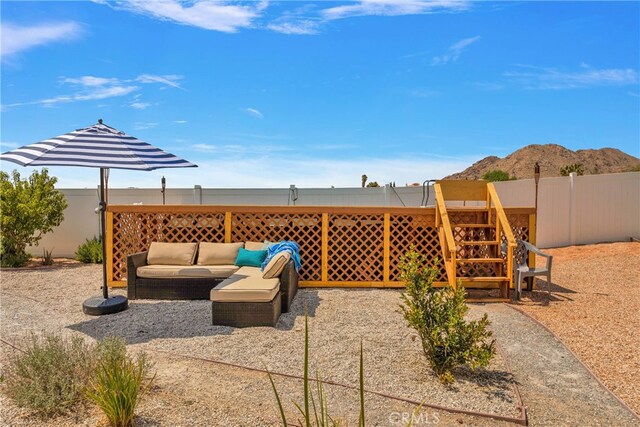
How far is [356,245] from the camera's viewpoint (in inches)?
306

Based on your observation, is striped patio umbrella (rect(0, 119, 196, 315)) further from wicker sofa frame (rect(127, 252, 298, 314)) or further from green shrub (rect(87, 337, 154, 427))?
green shrub (rect(87, 337, 154, 427))

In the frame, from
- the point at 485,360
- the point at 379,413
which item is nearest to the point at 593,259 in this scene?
the point at 485,360

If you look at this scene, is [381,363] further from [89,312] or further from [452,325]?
[89,312]

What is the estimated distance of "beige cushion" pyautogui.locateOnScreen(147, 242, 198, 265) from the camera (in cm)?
688

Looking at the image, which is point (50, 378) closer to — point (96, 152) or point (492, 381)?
point (96, 152)

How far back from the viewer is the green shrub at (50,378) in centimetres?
298

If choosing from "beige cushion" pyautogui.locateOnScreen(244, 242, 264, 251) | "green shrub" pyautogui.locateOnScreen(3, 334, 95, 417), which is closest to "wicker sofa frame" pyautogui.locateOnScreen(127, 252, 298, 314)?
"beige cushion" pyautogui.locateOnScreen(244, 242, 264, 251)

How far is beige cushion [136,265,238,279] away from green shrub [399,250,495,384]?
134 inches


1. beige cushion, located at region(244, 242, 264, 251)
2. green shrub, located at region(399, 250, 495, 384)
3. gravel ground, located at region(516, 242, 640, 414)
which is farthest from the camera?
beige cushion, located at region(244, 242, 264, 251)

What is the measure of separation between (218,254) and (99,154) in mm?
2377

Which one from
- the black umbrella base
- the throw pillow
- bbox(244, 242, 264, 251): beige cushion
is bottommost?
the black umbrella base

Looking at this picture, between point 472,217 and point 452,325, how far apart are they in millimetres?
4806

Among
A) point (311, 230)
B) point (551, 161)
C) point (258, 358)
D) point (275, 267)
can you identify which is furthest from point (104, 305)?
point (551, 161)

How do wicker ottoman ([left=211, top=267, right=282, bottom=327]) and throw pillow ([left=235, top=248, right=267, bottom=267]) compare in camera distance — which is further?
throw pillow ([left=235, top=248, right=267, bottom=267])
